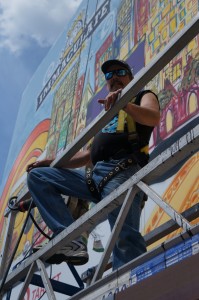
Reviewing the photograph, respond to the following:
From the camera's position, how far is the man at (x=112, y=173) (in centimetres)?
267

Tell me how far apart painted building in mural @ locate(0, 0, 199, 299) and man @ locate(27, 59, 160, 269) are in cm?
182

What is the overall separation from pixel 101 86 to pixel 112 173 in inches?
209

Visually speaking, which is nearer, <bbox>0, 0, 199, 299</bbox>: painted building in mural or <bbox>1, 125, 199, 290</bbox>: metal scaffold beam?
<bbox>1, 125, 199, 290</bbox>: metal scaffold beam

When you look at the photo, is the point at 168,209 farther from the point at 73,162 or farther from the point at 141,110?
the point at 73,162

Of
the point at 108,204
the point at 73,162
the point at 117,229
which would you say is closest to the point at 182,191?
the point at 73,162

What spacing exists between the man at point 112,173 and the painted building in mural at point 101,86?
1818 mm

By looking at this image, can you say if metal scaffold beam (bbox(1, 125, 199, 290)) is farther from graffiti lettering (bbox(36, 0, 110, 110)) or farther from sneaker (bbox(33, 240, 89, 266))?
graffiti lettering (bbox(36, 0, 110, 110))

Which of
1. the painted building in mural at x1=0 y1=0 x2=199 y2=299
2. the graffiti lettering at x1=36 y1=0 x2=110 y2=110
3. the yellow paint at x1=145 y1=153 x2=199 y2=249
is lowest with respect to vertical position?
the yellow paint at x1=145 y1=153 x2=199 y2=249

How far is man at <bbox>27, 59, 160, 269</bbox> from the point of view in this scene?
8.77 feet

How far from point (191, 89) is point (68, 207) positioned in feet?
8.50

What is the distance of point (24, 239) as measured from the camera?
27.1 feet

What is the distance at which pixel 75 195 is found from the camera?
10.1ft

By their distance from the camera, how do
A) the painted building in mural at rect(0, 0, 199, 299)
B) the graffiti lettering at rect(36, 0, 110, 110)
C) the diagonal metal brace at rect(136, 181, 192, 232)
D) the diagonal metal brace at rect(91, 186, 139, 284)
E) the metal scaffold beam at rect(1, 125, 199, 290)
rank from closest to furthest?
the diagonal metal brace at rect(136, 181, 192, 232) < the metal scaffold beam at rect(1, 125, 199, 290) < the diagonal metal brace at rect(91, 186, 139, 284) < the painted building in mural at rect(0, 0, 199, 299) < the graffiti lettering at rect(36, 0, 110, 110)

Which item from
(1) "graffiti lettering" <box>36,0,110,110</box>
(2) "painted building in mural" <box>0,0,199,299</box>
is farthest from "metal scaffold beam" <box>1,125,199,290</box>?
(1) "graffiti lettering" <box>36,0,110,110</box>
